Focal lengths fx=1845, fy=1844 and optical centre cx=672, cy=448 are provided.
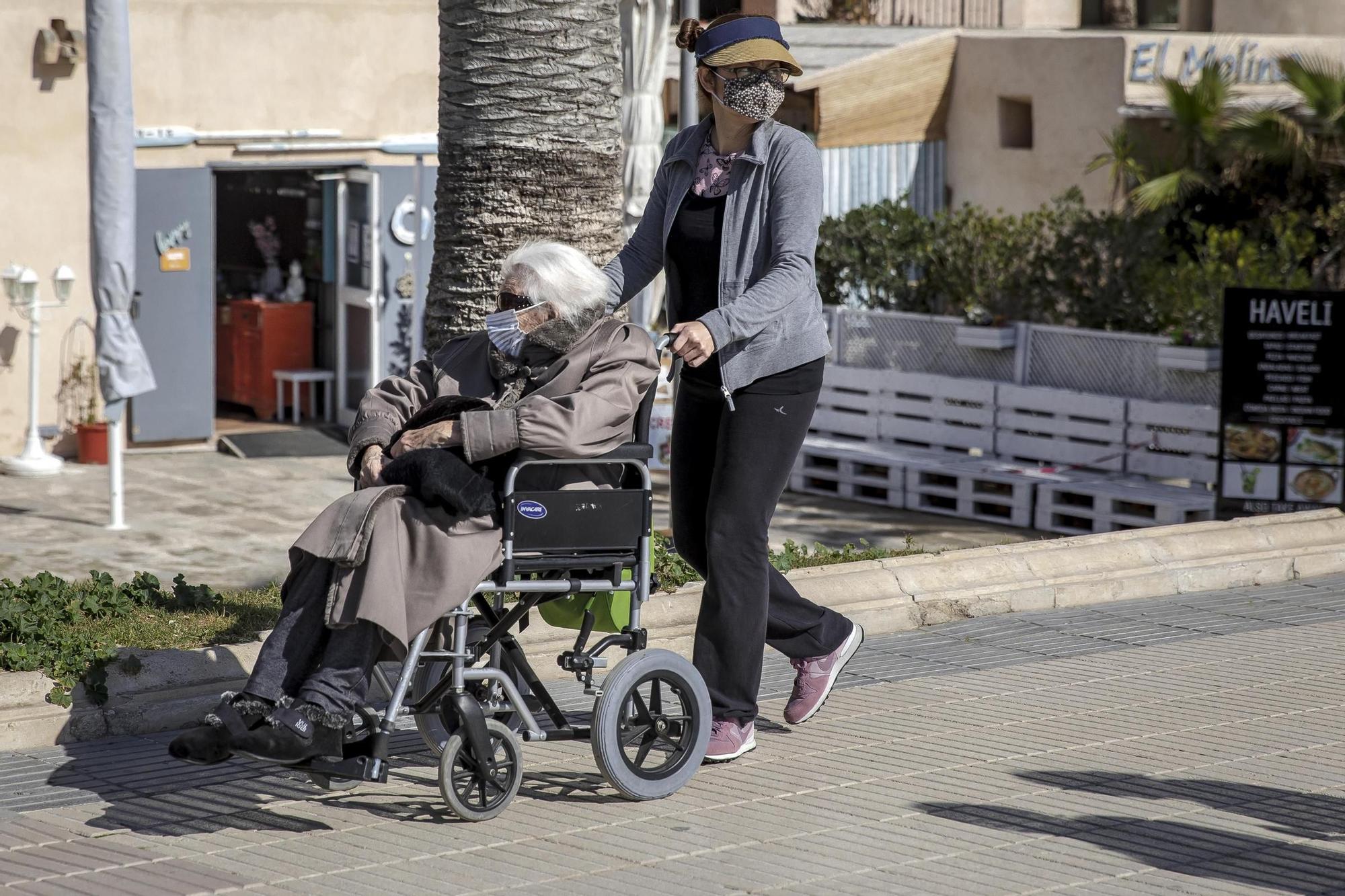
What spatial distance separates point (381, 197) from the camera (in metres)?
14.2

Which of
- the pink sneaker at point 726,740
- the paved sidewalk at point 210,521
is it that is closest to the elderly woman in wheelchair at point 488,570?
the pink sneaker at point 726,740

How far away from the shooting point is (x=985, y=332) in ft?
39.2

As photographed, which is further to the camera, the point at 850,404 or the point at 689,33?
the point at 850,404

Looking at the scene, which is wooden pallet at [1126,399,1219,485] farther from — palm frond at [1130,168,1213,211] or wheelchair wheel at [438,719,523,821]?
wheelchair wheel at [438,719,523,821]

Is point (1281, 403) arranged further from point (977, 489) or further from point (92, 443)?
point (92, 443)

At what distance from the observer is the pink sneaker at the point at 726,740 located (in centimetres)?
495

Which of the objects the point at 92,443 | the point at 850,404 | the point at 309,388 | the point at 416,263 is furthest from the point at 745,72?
the point at 309,388

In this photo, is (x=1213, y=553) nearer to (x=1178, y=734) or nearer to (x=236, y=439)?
(x=1178, y=734)

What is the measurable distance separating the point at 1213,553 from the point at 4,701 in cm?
498

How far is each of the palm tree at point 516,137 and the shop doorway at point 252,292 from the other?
22.9 ft

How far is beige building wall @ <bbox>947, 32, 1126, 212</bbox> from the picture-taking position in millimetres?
18828

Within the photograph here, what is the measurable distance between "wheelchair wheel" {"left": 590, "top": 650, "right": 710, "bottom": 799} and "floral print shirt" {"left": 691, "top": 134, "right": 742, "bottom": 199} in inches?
48.8

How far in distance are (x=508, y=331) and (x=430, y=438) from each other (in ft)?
1.12

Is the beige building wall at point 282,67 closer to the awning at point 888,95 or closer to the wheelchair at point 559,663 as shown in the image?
the awning at point 888,95
